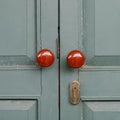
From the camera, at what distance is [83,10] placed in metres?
1.17

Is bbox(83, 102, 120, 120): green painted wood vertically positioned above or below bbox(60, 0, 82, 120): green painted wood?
below

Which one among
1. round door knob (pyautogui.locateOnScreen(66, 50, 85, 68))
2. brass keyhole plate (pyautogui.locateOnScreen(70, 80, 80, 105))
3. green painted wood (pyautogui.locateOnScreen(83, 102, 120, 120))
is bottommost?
green painted wood (pyautogui.locateOnScreen(83, 102, 120, 120))

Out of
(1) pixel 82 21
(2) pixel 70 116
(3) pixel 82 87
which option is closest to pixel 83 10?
(1) pixel 82 21

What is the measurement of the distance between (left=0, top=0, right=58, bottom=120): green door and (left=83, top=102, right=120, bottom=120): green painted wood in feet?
0.35

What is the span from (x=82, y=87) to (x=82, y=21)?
0.23 meters

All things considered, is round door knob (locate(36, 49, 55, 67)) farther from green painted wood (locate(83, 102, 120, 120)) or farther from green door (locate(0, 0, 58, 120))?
green painted wood (locate(83, 102, 120, 120))

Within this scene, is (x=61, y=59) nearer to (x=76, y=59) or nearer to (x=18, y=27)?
(x=76, y=59)

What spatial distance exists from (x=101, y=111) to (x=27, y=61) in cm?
31

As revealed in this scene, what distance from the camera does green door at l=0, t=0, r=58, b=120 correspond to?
1.16 metres

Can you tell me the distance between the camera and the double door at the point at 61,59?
116 centimetres

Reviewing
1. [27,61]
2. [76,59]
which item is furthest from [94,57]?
[27,61]

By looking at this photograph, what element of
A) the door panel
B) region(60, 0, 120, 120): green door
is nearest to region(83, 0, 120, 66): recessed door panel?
region(60, 0, 120, 120): green door

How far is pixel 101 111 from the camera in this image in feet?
3.79

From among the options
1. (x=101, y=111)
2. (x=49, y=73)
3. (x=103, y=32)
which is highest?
(x=103, y=32)
